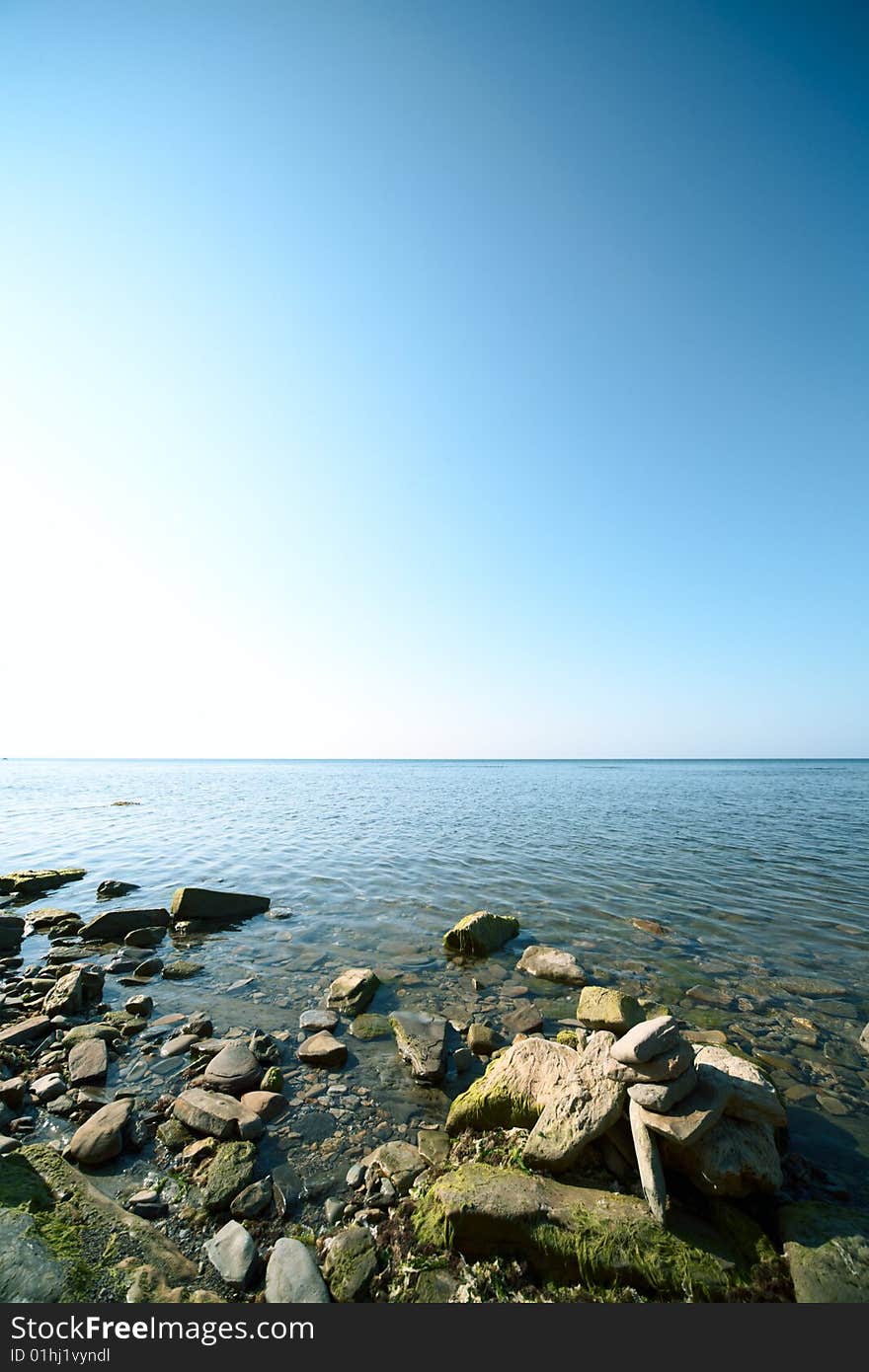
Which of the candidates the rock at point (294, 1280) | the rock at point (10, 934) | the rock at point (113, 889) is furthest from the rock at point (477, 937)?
the rock at point (113, 889)

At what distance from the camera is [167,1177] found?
18.7 ft

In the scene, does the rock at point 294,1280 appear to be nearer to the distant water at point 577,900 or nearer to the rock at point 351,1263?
the rock at point 351,1263

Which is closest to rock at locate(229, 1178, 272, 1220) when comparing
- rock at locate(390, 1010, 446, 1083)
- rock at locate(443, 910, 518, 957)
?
rock at locate(390, 1010, 446, 1083)

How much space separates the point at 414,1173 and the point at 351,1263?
137 centimetres

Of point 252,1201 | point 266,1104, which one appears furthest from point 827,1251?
point 266,1104

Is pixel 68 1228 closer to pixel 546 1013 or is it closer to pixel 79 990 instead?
pixel 79 990

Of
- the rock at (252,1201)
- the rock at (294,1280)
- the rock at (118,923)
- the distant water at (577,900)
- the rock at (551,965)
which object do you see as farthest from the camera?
the rock at (118,923)

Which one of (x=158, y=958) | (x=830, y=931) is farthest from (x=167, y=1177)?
(x=830, y=931)

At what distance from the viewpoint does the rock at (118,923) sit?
13742 millimetres

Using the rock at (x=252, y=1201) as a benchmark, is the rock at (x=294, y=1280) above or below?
above

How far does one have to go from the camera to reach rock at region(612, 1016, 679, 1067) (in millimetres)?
5461

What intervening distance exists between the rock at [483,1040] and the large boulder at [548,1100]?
65.0 inches

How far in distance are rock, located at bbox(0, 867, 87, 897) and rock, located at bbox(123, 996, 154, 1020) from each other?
38.4 feet

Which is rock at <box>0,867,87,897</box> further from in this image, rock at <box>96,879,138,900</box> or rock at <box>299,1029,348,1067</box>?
rock at <box>299,1029,348,1067</box>
